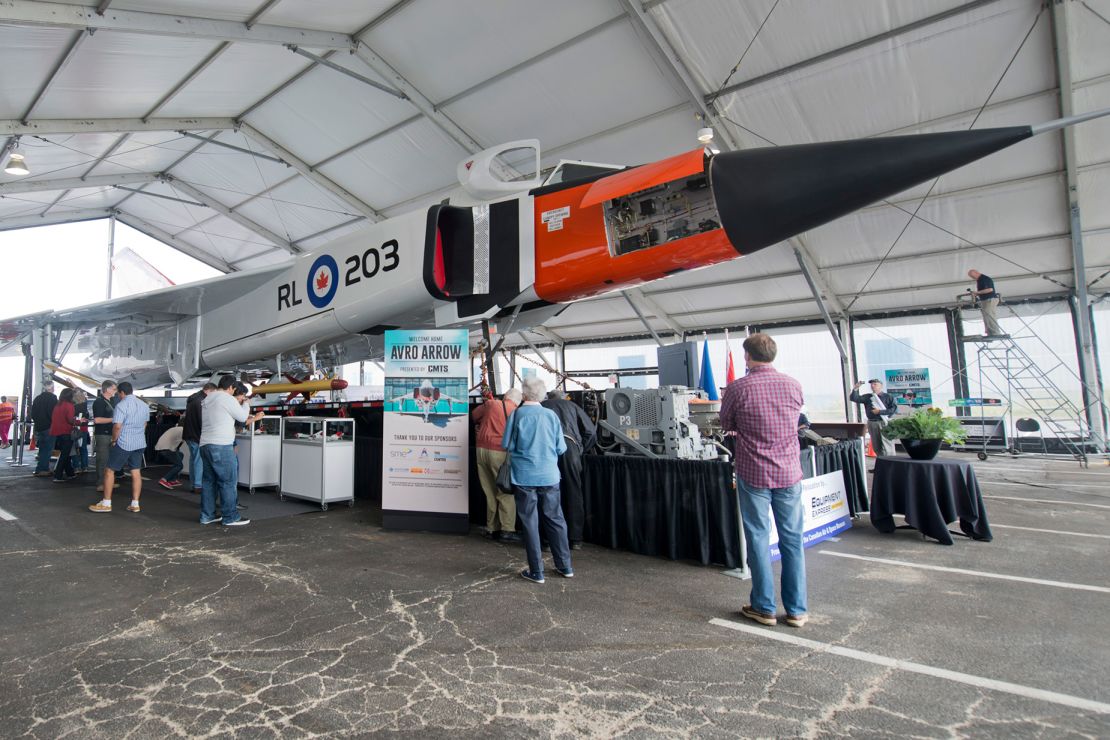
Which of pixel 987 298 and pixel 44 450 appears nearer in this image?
pixel 44 450

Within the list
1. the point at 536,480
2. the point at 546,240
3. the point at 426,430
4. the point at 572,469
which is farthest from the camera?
the point at 426,430

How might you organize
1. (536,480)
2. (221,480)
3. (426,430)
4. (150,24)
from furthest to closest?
(150,24)
(221,480)
(426,430)
(536,480)

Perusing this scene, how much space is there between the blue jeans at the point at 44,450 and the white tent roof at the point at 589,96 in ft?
17.4

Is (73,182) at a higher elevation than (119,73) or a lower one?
higher

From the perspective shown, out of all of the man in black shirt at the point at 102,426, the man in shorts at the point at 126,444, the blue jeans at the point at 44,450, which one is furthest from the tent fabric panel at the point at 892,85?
the blue jeans at the point at 44,450

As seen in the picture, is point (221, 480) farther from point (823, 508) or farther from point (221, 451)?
point (823, 508)

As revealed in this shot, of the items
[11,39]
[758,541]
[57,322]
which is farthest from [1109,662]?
[57,322]

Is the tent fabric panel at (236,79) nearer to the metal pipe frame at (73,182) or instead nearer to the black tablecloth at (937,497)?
the metal pipe frame at (73,182)

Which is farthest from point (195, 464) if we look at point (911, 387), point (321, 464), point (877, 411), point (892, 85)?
point (911, 387)

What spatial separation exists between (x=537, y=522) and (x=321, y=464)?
13.1 feet

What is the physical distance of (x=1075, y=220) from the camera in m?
10.7

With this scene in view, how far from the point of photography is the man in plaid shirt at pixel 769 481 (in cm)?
317

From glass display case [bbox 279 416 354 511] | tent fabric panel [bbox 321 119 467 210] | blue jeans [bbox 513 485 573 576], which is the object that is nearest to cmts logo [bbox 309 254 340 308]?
glass display case [bbox 279 416 354 511]

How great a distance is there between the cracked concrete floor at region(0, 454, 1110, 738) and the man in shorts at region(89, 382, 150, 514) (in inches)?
74.4
